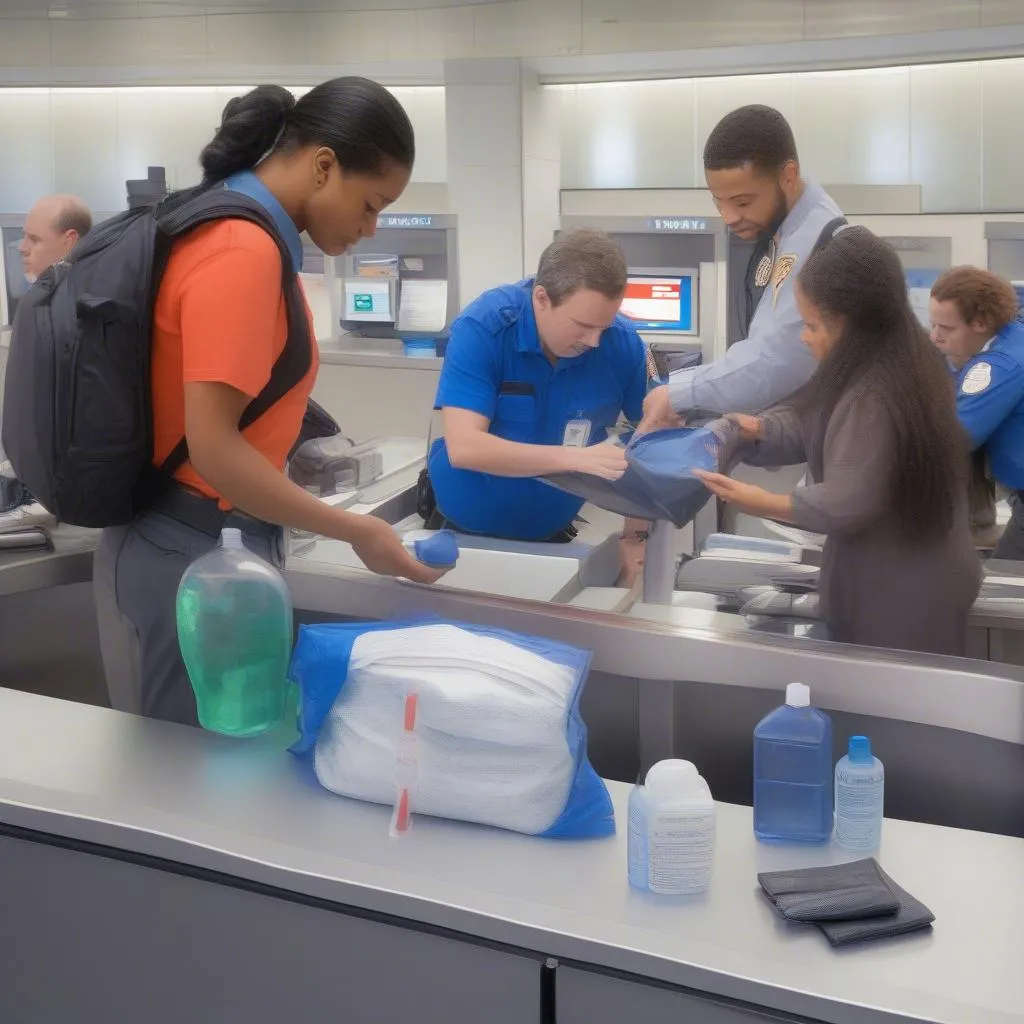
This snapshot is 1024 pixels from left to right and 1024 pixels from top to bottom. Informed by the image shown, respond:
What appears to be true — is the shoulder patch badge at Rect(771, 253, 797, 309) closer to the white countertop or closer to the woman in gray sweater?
the woman in gray sweater

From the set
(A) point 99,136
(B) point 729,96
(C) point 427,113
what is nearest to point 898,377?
(B) point 729,96

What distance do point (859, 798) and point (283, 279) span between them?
85 centimetres

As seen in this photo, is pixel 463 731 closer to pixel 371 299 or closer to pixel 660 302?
pixel 660 302

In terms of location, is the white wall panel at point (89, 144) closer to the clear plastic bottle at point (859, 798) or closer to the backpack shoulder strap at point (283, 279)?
the backpack shoulder strap at point (283, 279)

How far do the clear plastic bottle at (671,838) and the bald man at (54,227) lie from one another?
3173 millimetres

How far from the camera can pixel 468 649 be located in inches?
53.3

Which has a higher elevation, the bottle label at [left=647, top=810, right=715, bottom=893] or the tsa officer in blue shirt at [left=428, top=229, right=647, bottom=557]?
the tsa officer in blue shirt at [left=428, top=229, right=647, bottom=557]

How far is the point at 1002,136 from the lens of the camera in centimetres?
789

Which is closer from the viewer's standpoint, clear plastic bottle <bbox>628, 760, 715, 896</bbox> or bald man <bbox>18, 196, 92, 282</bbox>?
clear plastic bottle <bbox>628, 760, 715, 896</bbox>

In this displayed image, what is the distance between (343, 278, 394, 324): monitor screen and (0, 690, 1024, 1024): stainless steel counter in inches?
201

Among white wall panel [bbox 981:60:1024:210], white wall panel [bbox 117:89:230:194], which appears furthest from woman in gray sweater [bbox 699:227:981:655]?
white wall panel [bbox 117:89:230:194]

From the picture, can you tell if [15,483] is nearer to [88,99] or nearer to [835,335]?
[835,335]

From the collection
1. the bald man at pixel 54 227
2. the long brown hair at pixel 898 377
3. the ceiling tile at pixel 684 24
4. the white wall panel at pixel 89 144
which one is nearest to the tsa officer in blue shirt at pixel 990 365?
the long brown hair at pixel 898 377

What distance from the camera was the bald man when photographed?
3.82m
